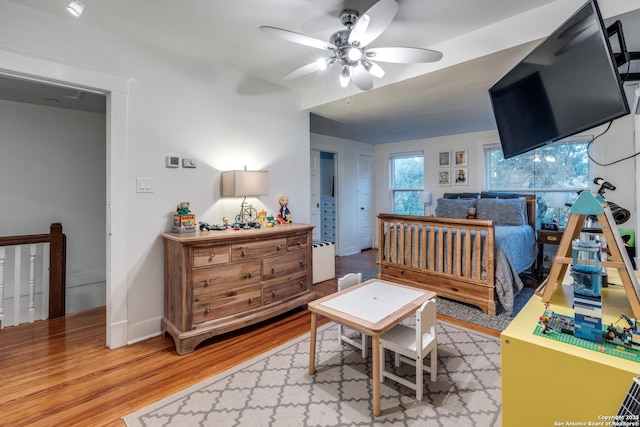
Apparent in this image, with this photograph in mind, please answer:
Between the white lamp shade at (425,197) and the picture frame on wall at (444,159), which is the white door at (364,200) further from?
the picture frame on wall at (444,159)

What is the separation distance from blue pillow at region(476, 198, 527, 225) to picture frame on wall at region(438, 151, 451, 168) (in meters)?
1.20

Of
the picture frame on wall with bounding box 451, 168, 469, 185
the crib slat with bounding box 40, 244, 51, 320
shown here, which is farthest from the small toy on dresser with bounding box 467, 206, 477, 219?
the crib slat with bounding box 40, 244, 51, 320

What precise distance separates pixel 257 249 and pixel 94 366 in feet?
4.50

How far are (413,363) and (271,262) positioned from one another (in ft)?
4.62

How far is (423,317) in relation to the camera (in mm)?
1627

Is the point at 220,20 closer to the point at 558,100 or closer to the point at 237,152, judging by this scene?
the point at 237,152

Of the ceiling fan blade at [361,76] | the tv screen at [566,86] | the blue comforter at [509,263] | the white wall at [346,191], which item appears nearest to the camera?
the tv screen at [566,86]

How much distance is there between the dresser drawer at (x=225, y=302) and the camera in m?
2.24

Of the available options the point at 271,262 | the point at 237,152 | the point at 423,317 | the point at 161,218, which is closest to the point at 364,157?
A: the point at 237,152

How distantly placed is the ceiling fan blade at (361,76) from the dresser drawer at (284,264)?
5.33ft

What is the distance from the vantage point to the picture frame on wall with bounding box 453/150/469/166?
16.4ft

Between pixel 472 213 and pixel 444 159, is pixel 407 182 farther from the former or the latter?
pixel 472 213

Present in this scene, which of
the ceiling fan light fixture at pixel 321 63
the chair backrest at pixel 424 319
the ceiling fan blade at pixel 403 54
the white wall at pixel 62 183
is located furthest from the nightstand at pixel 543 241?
the white wall at pixel 62 183

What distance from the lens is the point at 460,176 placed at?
5.08 m
